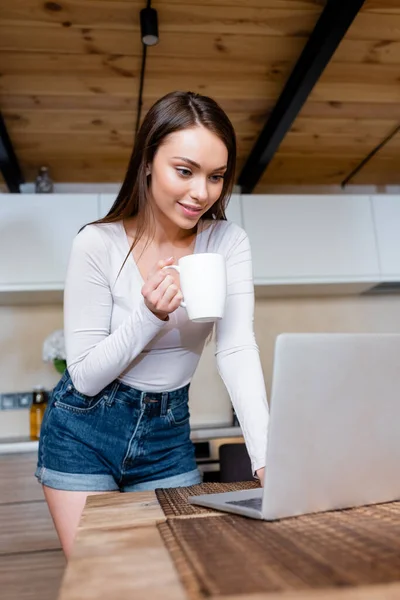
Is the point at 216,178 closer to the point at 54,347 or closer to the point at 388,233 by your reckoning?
the point at 54,347

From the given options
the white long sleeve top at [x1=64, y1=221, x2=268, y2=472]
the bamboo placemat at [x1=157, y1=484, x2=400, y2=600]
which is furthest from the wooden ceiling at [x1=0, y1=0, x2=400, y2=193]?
the bamboo placemat at [x1=157, y1=484, x2=400, y2=600]

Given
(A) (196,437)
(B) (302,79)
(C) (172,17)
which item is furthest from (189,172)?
(A) (196,437)

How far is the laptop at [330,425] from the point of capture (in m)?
0.60

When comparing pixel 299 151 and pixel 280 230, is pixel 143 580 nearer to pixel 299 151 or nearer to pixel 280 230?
pixel 280 230

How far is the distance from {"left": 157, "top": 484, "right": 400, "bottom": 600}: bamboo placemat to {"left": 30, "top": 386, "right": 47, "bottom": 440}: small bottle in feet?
7.36

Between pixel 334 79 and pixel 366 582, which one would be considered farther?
pixel 334 79

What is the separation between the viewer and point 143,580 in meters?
0.42

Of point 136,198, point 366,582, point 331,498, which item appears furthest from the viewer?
point 136,198

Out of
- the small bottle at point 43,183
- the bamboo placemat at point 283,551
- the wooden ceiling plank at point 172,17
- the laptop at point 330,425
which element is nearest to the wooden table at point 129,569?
the bamboo placemat at point 283,551

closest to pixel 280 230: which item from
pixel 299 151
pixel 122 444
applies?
pixel 299 151

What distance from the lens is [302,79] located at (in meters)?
2.39

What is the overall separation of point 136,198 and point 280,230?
1.85 m

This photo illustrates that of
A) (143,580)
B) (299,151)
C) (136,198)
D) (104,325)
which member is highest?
(299,151)

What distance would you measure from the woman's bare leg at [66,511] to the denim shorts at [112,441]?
0.05 feet
